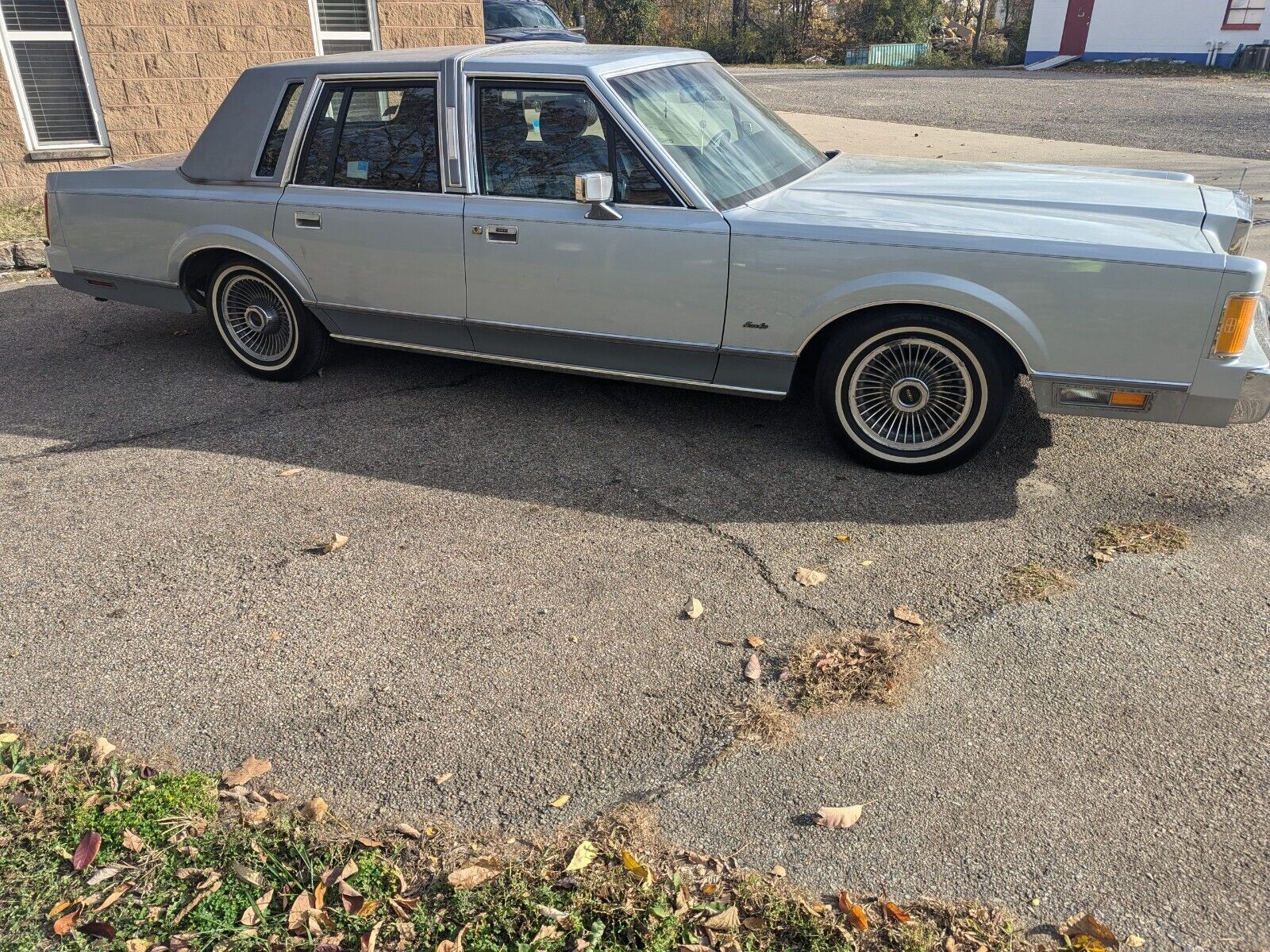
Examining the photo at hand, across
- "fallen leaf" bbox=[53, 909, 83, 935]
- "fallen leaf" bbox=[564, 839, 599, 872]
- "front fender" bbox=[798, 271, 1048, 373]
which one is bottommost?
"fallen leaf" bbox=[53, 909, 83, 935]

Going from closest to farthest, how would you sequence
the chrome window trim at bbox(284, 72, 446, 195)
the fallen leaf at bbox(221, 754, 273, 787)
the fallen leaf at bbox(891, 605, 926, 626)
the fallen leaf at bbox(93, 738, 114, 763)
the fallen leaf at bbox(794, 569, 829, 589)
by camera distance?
1. the fallen leaf at bbox(221, 754, 273, 787)
2. the fallen leaf at bbox(93, 738, 114, 763)
3. the fallen leaf at bbox(891, 605, 926, 626)
4. the fallen leaf at bbox(794, 569, 829, 589)
5. the chrome window trim at bbox(284, 72, 446, 195)

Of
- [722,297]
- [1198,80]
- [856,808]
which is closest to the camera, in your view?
[856,808]

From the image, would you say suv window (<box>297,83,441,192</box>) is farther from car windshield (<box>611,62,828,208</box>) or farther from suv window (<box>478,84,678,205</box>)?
car windshield (<box>611,62,828,208</box>)

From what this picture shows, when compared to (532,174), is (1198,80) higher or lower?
lower

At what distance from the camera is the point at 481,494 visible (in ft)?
15.6

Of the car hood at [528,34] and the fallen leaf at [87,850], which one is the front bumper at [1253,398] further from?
the car hood at [528,34]

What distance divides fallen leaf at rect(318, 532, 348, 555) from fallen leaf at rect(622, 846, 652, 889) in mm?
2126

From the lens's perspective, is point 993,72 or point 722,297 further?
point 993,72

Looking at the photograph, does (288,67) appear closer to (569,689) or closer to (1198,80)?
(569,689)

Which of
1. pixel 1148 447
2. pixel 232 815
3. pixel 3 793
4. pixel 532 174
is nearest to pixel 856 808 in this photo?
pixel 232 815

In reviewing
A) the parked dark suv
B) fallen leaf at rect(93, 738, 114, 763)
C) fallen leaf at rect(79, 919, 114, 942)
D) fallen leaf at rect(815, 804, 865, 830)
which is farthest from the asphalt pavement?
fallen leaf at rect(79, 919, 114, 942)

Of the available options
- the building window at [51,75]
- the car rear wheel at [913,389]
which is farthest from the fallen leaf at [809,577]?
the building window at [51,75]

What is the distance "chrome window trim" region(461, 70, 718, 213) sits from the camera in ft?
15.4

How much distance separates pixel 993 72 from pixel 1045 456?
27.1 meters
